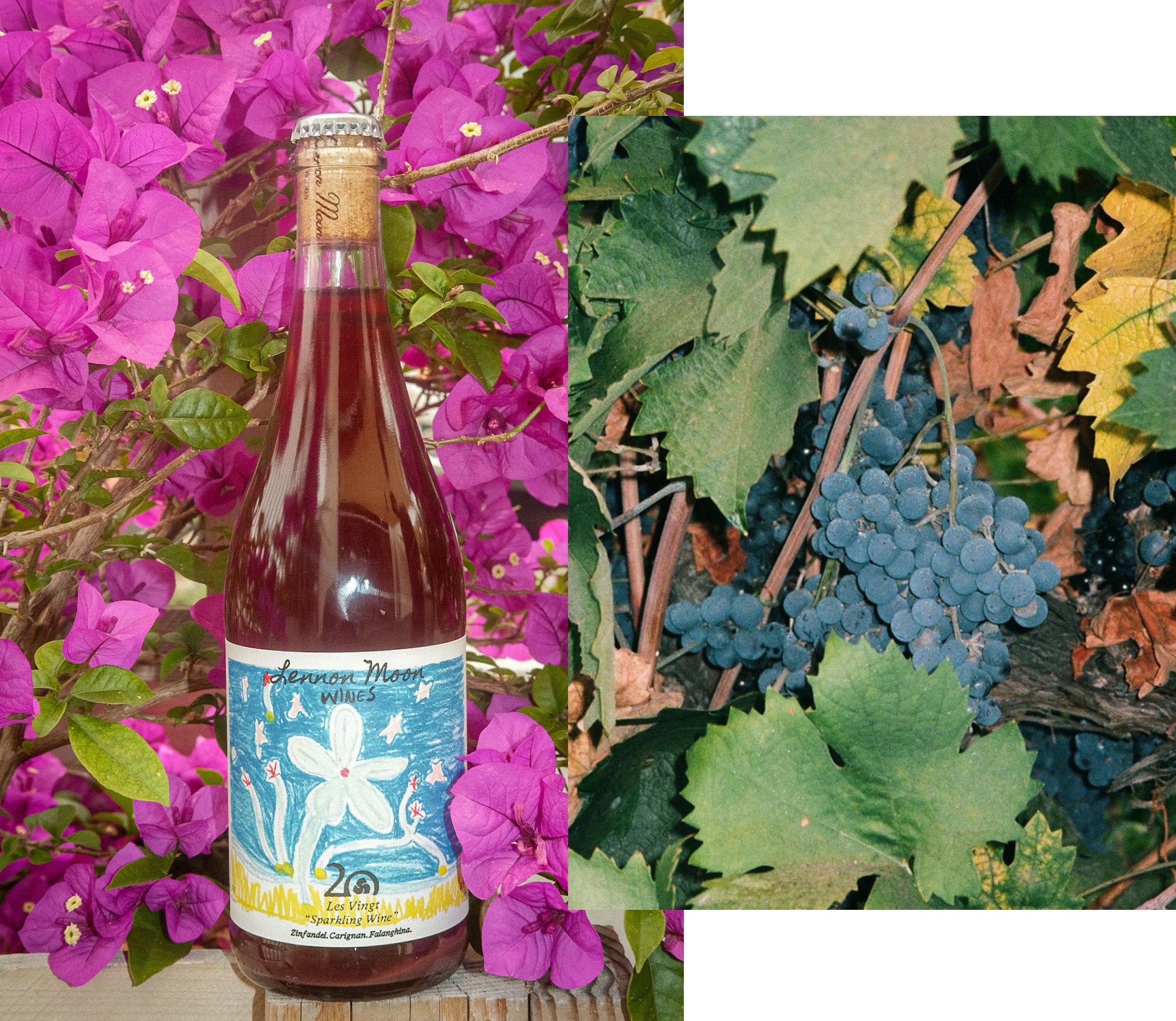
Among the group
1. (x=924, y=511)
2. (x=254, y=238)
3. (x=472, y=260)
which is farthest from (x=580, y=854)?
(x=254, y=238)

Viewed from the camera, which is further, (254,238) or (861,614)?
(254,238)

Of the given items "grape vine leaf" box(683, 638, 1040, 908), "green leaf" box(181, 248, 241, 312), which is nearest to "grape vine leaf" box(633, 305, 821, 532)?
"grape vine leaf" box(683, 638, 1040, 908)

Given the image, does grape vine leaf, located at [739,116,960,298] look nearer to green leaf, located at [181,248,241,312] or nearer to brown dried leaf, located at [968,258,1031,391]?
brown dried leaf, located at [968,258,1031,391]

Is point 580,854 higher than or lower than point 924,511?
lower

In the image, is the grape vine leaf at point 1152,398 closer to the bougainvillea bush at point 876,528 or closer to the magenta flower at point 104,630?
the bougainvillea bush at point 876,528

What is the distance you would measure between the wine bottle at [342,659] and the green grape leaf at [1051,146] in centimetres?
29

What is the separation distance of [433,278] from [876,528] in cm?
25

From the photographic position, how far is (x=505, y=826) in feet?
1.60

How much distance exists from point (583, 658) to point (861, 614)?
129 millimetres

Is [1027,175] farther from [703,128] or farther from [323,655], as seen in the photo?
[323,655]

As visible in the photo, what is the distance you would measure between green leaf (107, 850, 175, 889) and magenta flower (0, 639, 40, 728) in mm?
115

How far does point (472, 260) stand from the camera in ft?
1.87

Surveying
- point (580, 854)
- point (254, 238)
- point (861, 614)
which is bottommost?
point (580, 854)

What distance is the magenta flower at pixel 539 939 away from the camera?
50 centimetres
